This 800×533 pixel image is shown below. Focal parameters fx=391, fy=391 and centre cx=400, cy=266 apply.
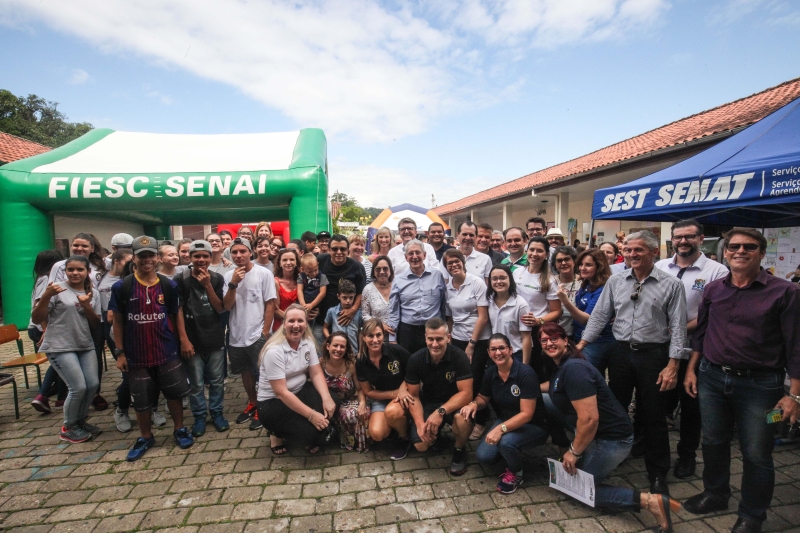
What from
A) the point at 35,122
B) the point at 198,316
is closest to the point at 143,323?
the point at 198,316

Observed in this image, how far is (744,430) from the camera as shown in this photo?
237cm

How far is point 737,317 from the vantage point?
2365 mm

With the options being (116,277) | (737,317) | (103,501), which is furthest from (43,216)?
(737,317)

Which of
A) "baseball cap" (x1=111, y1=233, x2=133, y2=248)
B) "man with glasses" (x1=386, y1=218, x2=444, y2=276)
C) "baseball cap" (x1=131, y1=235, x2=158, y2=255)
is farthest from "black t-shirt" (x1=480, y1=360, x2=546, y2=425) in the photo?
"baseball cap" (x1=111, y1=233, x2=133, y2=248)

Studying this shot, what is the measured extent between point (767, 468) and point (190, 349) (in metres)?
4.27

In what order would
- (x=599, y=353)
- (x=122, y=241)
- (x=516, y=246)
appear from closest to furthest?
(x=599, y=353) < (x=122, y=241) < (x=516, y=246)

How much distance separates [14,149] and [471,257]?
15.5 metres

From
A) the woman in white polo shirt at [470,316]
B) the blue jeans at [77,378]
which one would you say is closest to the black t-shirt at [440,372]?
the woman in white polo shirt at [470,316]

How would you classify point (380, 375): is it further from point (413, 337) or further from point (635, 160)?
point (635, 160)

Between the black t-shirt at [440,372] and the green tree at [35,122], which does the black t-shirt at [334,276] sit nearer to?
the black t-shirt at [440,372]

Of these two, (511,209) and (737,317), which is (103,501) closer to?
(737,317)

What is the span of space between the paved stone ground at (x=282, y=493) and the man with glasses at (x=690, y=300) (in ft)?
0.59

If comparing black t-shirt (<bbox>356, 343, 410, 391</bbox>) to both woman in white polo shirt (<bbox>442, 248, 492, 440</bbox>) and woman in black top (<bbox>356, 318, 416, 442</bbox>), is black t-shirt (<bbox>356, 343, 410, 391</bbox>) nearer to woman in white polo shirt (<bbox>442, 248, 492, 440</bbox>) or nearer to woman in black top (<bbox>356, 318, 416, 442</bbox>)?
woman in black top (<bbox>356, 318, 416, 442</bbox>)

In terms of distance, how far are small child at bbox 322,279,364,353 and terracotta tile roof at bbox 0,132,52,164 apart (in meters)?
12.6
